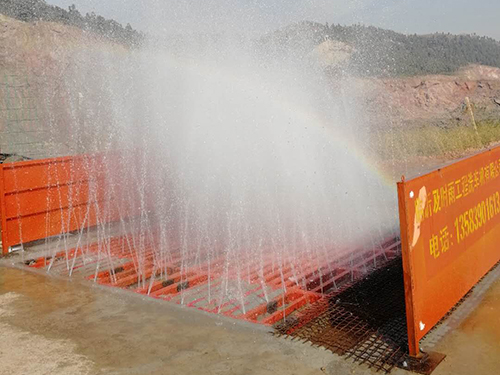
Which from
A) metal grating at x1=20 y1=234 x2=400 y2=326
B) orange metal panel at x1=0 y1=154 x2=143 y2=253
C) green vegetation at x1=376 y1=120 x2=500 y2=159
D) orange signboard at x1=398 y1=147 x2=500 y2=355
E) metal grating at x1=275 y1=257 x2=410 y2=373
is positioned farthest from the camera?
green vegetation at x1=376 y1=120 x2=500 y2=159

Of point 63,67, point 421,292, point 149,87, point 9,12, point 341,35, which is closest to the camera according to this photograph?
Result: point 421,292

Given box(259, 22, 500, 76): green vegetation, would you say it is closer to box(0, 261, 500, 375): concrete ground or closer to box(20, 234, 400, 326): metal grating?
box(20, 234, 400, 326): metal grating

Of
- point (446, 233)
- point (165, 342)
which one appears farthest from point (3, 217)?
point (446, 233)

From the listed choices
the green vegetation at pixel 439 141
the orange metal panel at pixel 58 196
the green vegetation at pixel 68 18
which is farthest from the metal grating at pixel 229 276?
the green vegetation at pixel 68 18

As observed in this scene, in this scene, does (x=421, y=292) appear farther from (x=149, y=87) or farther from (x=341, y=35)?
(x=341, y=35)

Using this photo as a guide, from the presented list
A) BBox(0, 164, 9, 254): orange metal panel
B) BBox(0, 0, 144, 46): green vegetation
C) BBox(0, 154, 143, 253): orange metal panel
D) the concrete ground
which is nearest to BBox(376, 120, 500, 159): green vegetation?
BBox(0, 154, 143, 253): orange metal panel

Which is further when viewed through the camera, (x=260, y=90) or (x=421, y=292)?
(x=260, y=90)

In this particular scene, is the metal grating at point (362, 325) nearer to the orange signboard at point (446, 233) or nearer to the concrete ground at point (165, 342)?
the concrete ground at point (165, 342)

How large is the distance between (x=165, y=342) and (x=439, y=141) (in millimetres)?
25140

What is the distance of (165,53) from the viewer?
18.4m

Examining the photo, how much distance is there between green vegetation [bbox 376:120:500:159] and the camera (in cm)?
2394

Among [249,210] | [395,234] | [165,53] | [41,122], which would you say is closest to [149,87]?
[165,53]

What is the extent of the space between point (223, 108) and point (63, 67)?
26.6 m

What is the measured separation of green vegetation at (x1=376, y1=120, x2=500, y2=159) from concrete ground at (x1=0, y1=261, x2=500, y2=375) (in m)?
20.0
